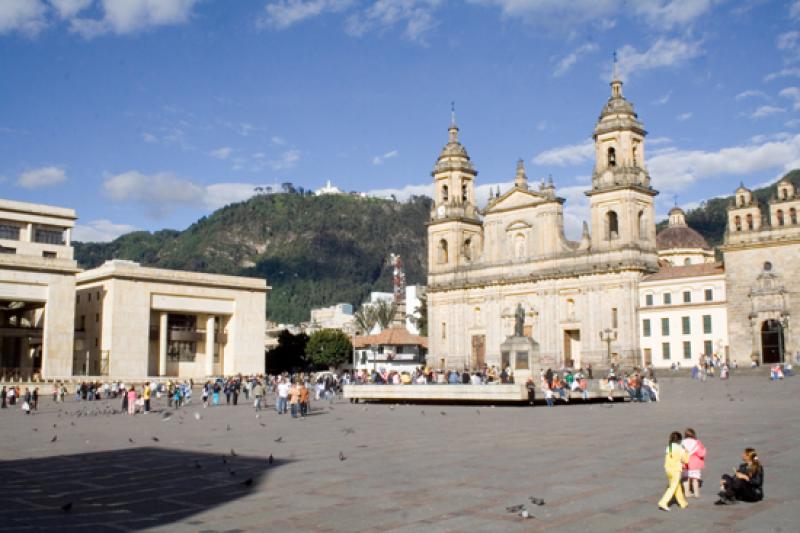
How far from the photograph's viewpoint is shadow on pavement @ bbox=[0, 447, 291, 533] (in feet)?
35.9

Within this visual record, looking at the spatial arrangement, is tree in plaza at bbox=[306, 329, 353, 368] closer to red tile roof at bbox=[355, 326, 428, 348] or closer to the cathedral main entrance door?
red tile roof at bbox=[355, 326, 428, 348]

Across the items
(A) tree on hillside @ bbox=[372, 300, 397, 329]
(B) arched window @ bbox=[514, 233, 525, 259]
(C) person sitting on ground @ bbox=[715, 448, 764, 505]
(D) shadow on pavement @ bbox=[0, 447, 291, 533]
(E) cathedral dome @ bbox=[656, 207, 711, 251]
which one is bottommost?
(D) shadow on pavement @ bbox=[0, 447, 291, 533]

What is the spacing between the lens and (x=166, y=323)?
2562 inches

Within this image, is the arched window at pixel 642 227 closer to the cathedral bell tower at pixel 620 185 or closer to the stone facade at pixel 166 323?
the cathedral bell tower at pixel 620 185

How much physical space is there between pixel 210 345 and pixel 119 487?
179 feet

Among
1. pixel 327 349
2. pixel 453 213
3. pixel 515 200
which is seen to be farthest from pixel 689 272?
pixel 327 349

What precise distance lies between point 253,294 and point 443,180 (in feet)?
69.9

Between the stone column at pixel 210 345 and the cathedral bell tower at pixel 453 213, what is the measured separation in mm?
21530

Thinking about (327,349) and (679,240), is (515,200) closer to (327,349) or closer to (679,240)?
(679,240)

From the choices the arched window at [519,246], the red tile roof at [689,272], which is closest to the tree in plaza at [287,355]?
the arched window at [519,246]

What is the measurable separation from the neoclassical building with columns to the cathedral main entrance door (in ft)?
0.29

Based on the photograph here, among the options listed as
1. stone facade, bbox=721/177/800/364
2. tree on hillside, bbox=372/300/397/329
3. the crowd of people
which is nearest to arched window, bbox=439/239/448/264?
stone facade, bbox=721/177/800/364

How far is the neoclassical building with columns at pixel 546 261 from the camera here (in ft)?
207

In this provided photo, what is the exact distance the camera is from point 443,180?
7894 cm
